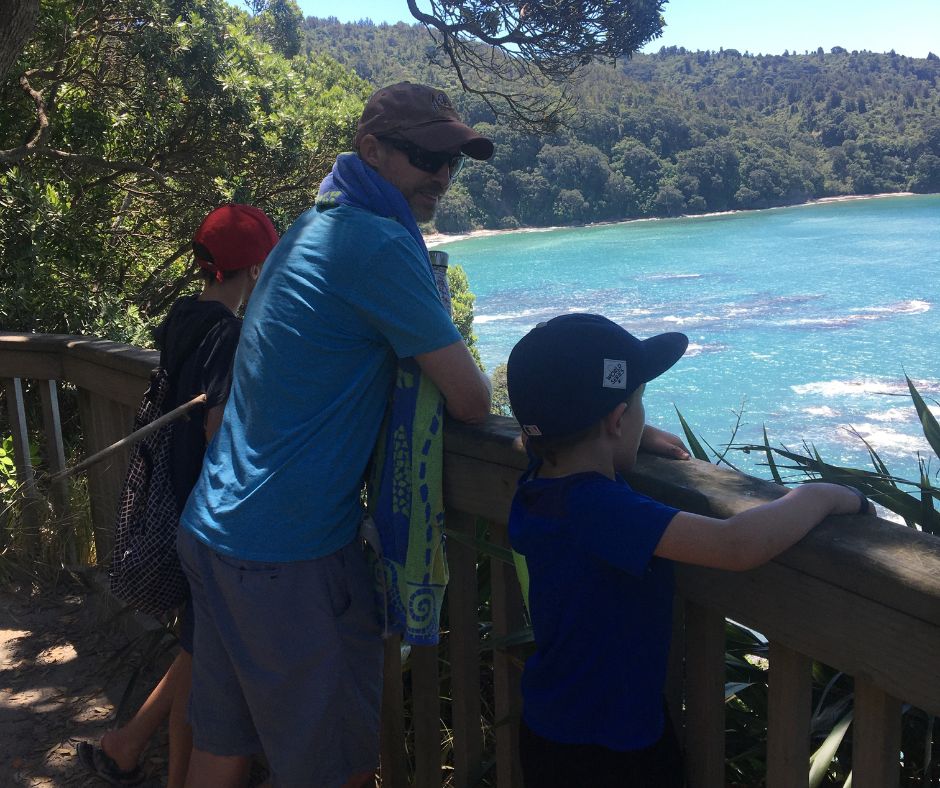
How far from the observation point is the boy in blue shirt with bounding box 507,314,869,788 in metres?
1.28

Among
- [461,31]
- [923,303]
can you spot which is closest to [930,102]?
[923,303]

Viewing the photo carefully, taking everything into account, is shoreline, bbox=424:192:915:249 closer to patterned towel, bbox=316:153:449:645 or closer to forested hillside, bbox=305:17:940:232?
forested hillside, bbox=305:17:940:232

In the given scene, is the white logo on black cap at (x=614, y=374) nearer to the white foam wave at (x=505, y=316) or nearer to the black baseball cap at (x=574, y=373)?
the black baseball cap at (x=574, y=373)

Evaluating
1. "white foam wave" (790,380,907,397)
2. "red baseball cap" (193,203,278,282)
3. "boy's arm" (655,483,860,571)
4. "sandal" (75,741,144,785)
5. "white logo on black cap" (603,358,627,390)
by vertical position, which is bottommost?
"white foam wave" (790,380,907,397)

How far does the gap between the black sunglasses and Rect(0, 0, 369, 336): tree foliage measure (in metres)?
5.32

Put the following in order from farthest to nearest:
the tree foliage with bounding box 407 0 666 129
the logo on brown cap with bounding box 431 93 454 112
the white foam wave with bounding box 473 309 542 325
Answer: the white foam wave with bounding box 473 309 542 325 < the tree foliage with bounding box 407 0 666 129 < the logo on brown cap with bounding box 431 93 454 112

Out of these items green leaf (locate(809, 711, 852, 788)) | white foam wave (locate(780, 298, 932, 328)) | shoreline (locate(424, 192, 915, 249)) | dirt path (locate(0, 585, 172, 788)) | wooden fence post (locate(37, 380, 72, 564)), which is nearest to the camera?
green leaf (locate(809, 711, 852, 788))

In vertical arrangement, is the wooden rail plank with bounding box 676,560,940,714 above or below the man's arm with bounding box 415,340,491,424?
below

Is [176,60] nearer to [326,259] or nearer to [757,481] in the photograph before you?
[326,259]

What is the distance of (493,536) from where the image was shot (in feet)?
5.53

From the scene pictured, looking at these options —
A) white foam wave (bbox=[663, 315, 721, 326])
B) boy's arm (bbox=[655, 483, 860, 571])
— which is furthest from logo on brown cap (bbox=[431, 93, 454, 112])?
white foam wave (bbox=[663, 315, 721, 326])

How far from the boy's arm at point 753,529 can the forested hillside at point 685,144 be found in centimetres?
6959

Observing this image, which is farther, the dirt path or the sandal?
the dirt path

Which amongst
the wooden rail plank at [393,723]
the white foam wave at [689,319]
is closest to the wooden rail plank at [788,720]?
the wooden rail plank at [393,723]
